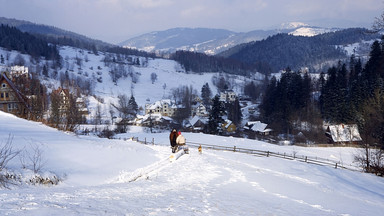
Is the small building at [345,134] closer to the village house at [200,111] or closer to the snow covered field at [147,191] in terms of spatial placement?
the snow covered field at [147,191]

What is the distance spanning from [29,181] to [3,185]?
1149 millimetres

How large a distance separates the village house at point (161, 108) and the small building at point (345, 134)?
55264mm

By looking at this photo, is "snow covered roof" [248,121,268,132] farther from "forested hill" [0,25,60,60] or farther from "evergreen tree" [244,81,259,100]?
"forested hill" [0,25,60,60]

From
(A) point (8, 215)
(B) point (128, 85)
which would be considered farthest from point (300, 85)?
(B) point (128, 85)

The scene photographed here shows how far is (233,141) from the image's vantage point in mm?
38500

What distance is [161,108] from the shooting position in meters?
96.0

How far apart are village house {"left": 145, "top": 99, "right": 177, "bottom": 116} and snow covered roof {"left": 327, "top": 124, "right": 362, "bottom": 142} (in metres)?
55.3

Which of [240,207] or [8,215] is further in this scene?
[240,207]

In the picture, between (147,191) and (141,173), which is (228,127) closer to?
(141,173)

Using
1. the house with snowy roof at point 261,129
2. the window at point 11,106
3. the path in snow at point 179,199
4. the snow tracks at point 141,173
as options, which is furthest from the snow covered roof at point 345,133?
the window at point 11,106

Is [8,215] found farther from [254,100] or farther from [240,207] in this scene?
[254,100]

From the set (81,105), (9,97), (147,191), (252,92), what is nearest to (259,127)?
(81,105)

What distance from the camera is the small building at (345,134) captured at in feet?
152

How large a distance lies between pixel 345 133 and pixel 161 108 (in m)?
63.2
